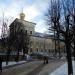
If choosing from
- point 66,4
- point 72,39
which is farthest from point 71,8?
point 72,39

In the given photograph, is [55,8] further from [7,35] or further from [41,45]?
[41,45]

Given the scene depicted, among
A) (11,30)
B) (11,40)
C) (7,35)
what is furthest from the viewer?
(11,30)

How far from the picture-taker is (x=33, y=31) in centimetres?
13138

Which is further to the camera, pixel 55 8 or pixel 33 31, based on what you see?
pixel 33 31

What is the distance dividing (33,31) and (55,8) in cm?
10462

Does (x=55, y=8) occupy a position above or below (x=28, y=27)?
below

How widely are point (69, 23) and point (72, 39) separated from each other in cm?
153

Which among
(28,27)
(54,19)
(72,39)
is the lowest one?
(72,39)

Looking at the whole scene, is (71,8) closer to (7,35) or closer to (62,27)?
(62,27)

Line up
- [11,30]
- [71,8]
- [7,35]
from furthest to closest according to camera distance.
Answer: [11,30]
[7,35]
[71,8]

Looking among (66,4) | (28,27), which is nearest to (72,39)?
(66,4)

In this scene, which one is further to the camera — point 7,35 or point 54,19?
point 7,35

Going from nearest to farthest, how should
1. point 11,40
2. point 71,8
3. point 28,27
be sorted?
point 71,8 < point 11,40 < point 28,27

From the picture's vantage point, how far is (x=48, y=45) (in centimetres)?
13275
